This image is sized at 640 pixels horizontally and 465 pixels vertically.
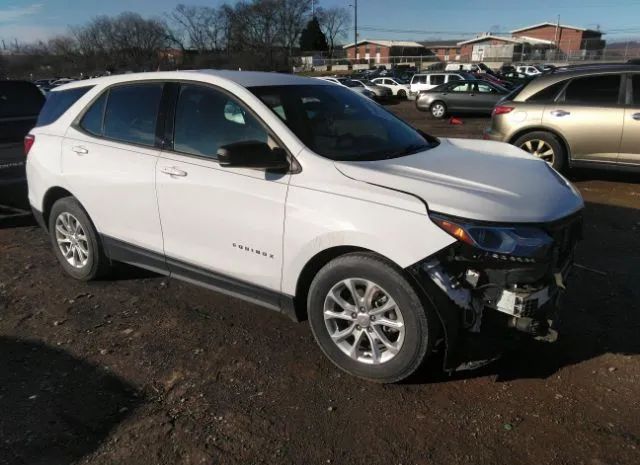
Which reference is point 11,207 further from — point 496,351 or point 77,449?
point 496,351

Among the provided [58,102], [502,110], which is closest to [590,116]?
[502,110]

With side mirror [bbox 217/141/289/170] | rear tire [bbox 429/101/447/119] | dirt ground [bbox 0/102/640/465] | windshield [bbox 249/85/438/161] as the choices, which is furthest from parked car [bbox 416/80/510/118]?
side mirror [bbox 217/141/289/170]

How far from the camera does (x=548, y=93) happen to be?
26.3ft

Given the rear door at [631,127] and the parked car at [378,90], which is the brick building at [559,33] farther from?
the rear door at [631,127]

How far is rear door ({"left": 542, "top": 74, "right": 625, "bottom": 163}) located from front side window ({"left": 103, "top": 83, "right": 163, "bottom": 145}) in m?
6.09

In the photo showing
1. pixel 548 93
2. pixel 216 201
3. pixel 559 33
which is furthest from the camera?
pixel 559 33

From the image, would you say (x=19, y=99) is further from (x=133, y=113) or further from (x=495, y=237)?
(x=495, y=237)

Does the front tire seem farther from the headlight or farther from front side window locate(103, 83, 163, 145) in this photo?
front side window locate(103, 83, 163, 145)

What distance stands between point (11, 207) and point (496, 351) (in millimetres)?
6921

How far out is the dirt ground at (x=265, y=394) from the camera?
2.59 meters

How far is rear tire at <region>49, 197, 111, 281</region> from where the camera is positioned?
441 centimetres

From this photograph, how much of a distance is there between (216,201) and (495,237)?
1728 millimetres

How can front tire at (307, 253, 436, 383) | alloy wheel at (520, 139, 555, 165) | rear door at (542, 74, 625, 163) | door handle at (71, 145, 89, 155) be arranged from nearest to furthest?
front tire at (307, 253, 436, 383), door handle at (71, 145, 89, 155), rear door at (542, 74, 625, 163), alloy wheel at (520, 139, 555, 165)

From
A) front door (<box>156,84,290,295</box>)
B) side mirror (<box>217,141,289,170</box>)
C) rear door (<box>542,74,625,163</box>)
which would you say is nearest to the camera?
side mirror (<box>217,141,289,170</box>)
